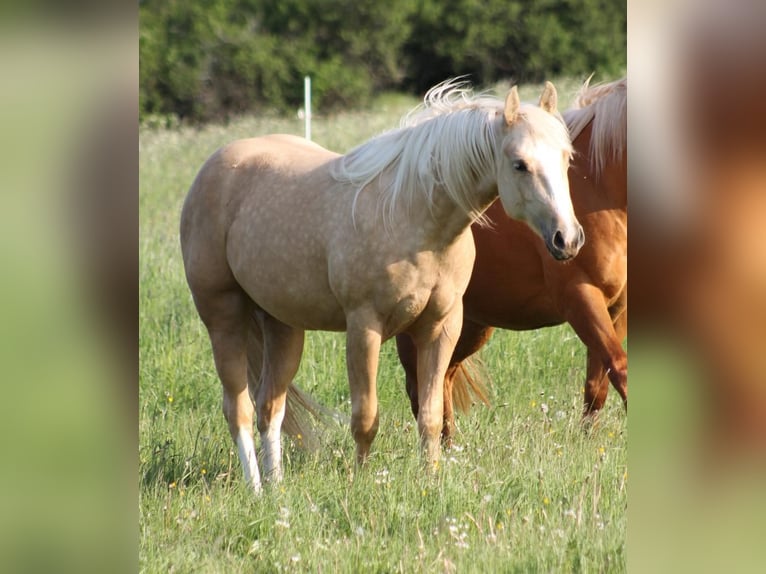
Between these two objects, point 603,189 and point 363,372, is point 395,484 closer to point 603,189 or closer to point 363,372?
point 363,372

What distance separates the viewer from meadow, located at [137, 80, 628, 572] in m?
3.13

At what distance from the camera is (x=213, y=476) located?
4.41 meters

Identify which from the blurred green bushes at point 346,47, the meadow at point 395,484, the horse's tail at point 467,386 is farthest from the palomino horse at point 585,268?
the blurred green bushes at point 346,47

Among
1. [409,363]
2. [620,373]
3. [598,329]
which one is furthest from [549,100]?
[409,363]

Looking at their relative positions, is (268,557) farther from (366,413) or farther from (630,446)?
(630,446)

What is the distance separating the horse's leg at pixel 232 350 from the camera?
14.7 ft

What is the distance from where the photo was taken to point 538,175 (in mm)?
3389

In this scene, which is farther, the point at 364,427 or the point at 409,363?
the point at 409,363

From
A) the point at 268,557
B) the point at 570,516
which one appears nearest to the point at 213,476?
the point at 268,557

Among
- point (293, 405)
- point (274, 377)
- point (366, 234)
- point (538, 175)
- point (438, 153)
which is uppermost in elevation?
point (438, 153)

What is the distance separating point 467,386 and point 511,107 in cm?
221

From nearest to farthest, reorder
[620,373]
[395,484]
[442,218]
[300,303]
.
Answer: [395,484] < [442,218] < [300,303] < [620,373]

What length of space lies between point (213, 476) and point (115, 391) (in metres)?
3.06

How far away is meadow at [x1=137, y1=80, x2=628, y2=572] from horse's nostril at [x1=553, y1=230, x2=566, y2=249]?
0.84 m
